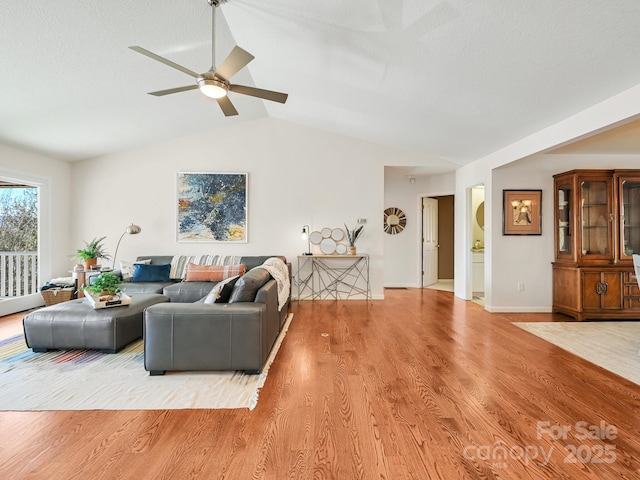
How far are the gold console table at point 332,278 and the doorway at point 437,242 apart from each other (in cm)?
215

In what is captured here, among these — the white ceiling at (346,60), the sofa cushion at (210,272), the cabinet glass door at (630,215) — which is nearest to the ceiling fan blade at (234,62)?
the white ceiling at (346,60)

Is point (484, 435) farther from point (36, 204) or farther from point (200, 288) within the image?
point (36, 204)

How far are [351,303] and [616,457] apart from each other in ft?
12.6

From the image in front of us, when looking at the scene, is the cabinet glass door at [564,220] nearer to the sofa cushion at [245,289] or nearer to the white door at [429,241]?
the white door at [429,241]

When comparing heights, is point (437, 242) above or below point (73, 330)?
above

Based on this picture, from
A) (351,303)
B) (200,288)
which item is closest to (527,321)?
(351,303)

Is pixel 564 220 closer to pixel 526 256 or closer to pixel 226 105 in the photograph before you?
pixel 526 256

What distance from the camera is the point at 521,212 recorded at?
4582 mm

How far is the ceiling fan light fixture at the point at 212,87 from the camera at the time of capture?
7.80 feet

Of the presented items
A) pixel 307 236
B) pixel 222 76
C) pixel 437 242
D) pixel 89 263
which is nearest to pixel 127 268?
pixel 89 263

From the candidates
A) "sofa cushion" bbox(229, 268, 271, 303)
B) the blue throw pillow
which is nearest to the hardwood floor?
"sofa cushion" bbox(229, 268, 271, 303)

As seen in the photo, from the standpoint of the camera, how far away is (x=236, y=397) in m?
Answer: 2.11

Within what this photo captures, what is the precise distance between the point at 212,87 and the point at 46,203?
447cm

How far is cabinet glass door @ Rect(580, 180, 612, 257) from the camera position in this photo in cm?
415
